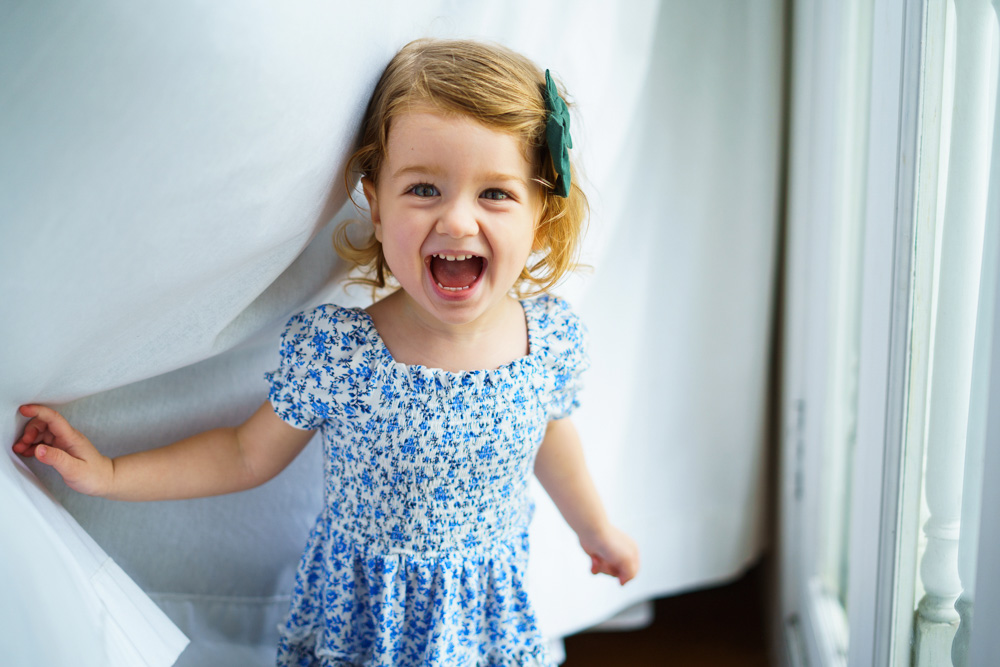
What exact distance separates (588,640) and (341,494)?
0.74 m

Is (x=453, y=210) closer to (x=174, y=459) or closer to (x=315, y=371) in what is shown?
(x=315, y=371)

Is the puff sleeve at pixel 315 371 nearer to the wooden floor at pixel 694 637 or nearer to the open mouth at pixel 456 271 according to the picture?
the open mouth at pixel 456 271

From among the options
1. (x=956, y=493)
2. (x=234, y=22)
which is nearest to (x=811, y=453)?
(x=956, y=493)

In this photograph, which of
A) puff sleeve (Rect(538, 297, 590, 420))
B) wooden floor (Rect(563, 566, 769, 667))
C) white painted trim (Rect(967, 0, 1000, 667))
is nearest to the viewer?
white painted trim (Rect(967, 0, 1000, 667))

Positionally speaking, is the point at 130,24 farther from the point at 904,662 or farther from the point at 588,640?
the point at 588,640

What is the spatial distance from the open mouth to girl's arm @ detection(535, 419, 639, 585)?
21 centimetres

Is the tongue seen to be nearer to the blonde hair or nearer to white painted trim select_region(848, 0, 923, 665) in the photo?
the blonde hair

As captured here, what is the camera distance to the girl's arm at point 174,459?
0.62 m

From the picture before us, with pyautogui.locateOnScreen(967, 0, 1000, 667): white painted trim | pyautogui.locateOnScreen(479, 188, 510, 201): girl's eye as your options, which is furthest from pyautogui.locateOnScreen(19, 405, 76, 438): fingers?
pyautogui.locateOnScreen(967, 0, 1000, 667): white painted trim

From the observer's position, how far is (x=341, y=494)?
72 centimetres

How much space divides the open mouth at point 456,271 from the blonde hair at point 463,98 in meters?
0.08

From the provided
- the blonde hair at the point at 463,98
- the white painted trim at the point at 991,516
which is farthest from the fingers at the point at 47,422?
the white painted trim at the point at 991,516

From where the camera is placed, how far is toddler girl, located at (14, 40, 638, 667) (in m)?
0.63

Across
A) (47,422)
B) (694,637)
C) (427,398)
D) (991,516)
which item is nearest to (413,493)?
(427,398)
